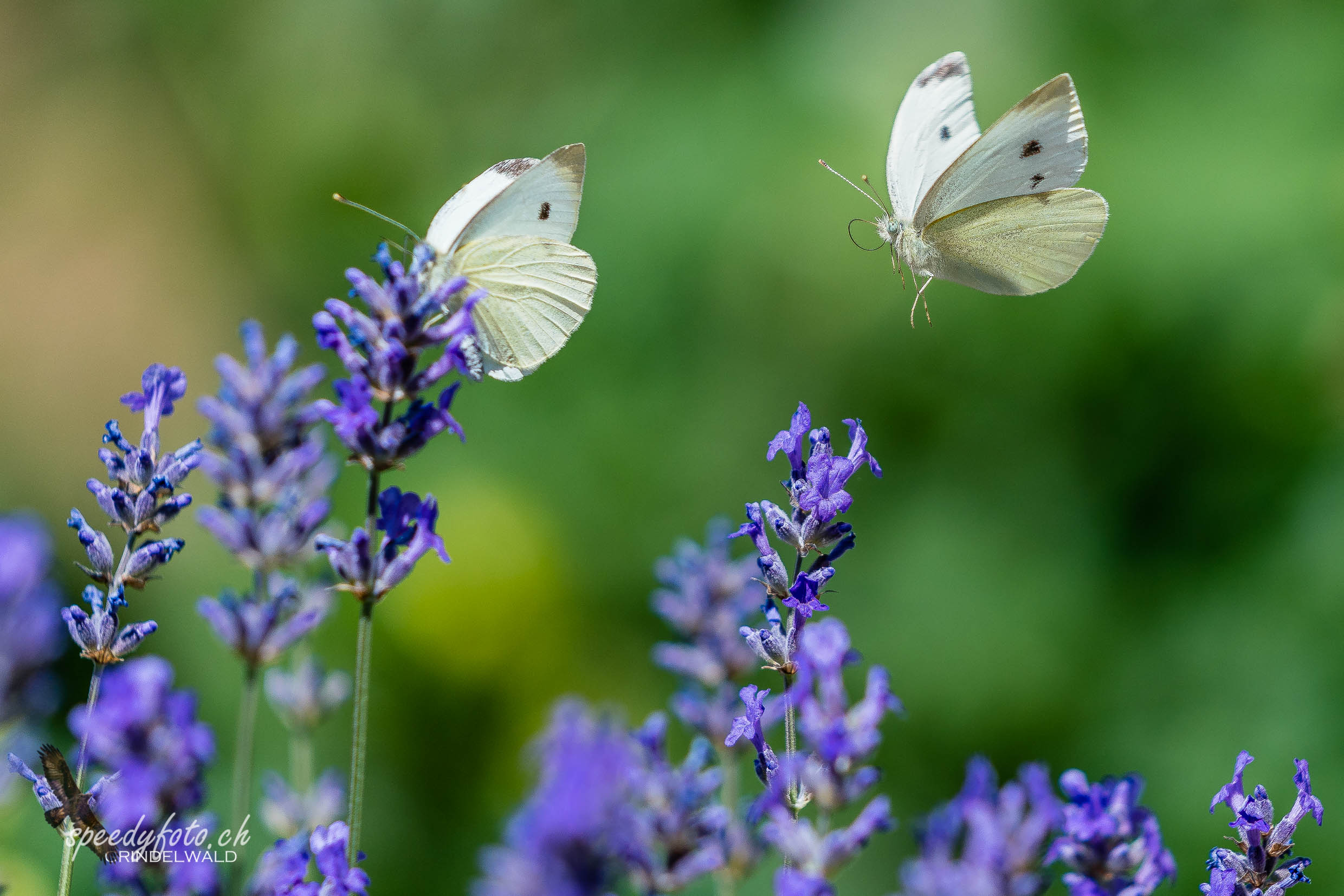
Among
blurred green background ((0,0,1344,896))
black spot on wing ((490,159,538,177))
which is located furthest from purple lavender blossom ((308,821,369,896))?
blurred green background ((0,0,1344,896))

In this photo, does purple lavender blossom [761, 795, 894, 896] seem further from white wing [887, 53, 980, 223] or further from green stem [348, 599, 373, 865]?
white wing [887, 53, 980, 223]

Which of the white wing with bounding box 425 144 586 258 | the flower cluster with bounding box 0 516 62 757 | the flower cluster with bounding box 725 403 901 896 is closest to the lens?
the flower cluster with bounding box 0 516 62 757

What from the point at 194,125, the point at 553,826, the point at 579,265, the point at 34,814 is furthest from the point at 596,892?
the point at 194,125

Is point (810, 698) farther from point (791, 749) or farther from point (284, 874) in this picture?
point (284, 874)

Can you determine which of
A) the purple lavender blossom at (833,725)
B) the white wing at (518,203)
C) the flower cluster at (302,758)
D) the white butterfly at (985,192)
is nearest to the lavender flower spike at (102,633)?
the flower cluster at (302,758)

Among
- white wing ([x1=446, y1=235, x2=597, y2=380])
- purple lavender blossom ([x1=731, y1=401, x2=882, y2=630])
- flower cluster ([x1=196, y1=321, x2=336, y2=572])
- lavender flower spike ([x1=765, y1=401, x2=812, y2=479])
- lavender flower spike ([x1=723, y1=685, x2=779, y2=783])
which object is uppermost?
white wing ([x1=446, y1=235, x2=597, y2=380])
